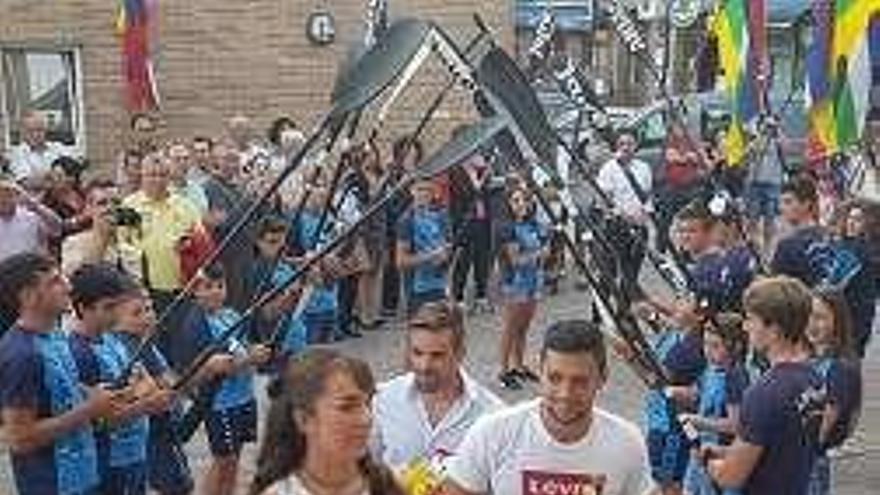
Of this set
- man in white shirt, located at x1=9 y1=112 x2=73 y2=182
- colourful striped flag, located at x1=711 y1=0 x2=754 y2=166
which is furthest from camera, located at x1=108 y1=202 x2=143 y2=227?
colourful striped flag, located at x1=711 y1=0 x2=754 y2=166

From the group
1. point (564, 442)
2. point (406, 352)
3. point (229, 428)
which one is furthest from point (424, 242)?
point (564, 442)

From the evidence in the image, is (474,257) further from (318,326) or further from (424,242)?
(318,326)

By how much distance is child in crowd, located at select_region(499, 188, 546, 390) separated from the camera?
11.5m

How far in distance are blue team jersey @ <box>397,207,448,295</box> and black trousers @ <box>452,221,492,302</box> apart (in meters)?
2.72

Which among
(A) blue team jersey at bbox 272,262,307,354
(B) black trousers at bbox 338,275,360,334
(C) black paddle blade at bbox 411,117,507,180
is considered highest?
(C) black paddle blade at bbox 411,117,507,180

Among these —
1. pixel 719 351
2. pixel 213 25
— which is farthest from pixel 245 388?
pixel 213 25

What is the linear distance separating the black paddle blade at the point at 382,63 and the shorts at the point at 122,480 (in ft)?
5.95

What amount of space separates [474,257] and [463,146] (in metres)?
10.0

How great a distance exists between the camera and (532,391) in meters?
11.2

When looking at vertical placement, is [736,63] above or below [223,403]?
above

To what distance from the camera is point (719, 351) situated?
650 centimetres

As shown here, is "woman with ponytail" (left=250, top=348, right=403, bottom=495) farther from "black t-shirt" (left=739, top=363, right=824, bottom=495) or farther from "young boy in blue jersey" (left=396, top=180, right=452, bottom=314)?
"young boy in blue jersey" (left=396, top=180, right=452, bottom=314)

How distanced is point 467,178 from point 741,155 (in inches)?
142

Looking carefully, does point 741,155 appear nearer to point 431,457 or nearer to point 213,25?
point 431,457
